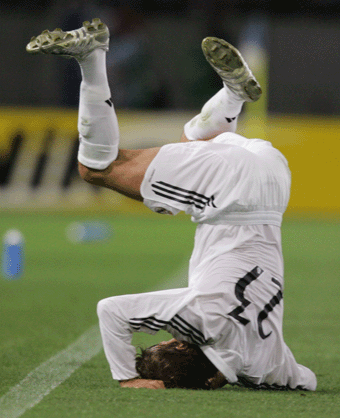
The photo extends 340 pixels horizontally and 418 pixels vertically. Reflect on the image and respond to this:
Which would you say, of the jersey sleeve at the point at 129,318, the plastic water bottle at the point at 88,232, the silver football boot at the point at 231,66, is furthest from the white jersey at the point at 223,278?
the plastic water bottle at the point at 88,232

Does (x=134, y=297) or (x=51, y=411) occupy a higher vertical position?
(x=134, y=297)

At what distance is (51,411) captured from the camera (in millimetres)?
3252

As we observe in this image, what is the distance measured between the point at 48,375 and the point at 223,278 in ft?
3.31

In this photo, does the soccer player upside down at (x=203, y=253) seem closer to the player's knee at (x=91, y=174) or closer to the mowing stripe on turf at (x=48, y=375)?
the player's knee at (x=91, y=174)

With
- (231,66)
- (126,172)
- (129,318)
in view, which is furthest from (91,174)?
(231,66)

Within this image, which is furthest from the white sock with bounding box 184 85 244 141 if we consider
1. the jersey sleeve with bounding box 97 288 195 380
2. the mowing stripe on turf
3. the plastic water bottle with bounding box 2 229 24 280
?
the plastic water bottle with bounding box 2 229 24 280

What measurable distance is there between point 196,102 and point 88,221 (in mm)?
5892

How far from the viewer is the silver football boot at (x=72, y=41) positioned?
365 centimetres

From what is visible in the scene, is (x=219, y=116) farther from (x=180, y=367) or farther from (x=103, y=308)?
(x=180, y=367)

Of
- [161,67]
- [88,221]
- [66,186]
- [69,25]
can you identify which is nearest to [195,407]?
[88,221]

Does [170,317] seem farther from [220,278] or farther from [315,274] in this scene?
[315,274]

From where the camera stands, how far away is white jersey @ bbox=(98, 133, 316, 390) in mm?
3709

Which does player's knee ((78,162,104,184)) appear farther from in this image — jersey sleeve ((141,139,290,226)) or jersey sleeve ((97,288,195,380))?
jersey sleeve ((97,288,195,380))

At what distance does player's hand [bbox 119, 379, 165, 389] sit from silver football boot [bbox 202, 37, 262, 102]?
1.45 meters
